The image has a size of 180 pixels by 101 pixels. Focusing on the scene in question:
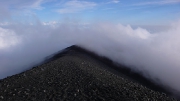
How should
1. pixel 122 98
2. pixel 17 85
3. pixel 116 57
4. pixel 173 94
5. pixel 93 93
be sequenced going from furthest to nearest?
pixel 116 57
pixel 173 94
pixel 17 85
pixel 93 93
pixel 122 98

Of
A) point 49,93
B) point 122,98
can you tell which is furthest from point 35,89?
point 122,98

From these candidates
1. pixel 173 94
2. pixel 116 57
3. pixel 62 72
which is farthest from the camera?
pixel 116 57

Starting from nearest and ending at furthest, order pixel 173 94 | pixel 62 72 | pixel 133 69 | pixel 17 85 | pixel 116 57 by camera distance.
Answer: pixel 17 85, pixel 62 72, pixel 173 94, pixel 133 69, pixel 116 57

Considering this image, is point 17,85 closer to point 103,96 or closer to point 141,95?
point 103,96

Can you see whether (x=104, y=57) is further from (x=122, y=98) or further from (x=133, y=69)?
(x=122, y=98)

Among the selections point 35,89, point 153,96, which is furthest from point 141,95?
point 35,89

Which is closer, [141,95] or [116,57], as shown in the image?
[141,95]

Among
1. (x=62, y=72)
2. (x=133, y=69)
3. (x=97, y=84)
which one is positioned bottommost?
(x=133, y=69)

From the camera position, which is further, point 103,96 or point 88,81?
point 88,81

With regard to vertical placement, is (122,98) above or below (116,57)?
above
